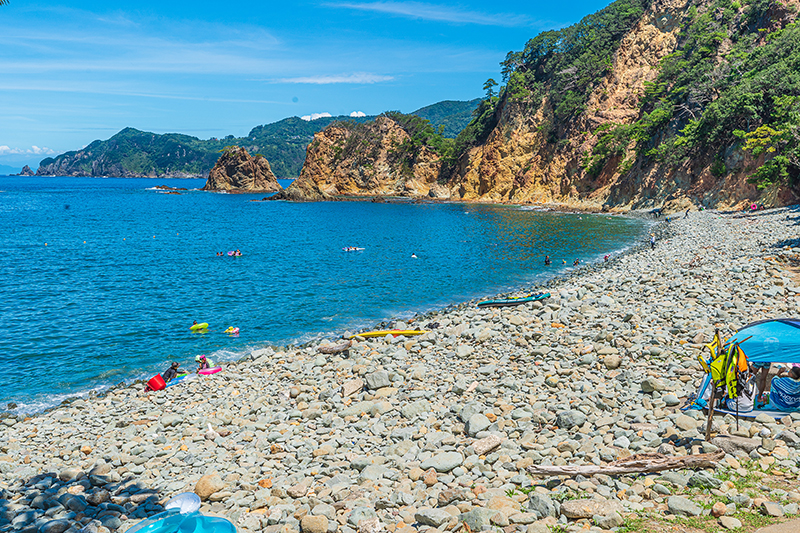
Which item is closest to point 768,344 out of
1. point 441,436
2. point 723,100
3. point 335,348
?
point 441,436

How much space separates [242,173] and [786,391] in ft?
515

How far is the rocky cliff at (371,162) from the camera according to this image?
118438 mm

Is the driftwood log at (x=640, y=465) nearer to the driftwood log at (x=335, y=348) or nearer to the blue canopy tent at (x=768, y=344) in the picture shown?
the blue canopy tent at (x=768, y=344)

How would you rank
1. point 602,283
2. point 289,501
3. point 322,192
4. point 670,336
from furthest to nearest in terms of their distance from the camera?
point 322,192
point 602,283
point 670,336
point 289,501

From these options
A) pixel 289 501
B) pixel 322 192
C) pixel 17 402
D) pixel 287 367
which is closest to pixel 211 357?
pixel 287 367

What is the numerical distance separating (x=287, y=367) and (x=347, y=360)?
218 centimetres

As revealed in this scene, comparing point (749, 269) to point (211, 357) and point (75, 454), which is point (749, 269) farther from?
point (75, 454)

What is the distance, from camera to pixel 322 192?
118250 millimetres

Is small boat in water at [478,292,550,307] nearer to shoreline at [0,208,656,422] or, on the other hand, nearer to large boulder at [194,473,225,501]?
shoreline at [0,208,656,422]

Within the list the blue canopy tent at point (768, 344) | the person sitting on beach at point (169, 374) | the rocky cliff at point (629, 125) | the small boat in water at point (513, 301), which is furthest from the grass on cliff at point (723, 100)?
the person sitting on beach at point (169, 374)

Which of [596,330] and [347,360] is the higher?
[596,330]

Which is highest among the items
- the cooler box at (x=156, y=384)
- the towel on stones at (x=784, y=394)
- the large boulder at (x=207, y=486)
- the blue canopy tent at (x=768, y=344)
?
the blue canopy tent at (x=768, y=344)

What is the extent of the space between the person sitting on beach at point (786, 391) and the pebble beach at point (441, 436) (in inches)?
18.4

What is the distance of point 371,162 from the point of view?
122562 mm
